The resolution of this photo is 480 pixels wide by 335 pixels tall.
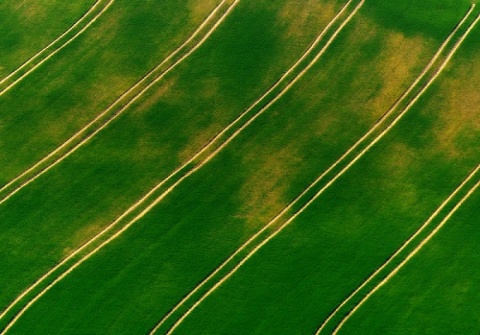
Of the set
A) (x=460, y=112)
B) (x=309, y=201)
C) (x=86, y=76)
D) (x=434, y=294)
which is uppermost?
(x=86, y=76)

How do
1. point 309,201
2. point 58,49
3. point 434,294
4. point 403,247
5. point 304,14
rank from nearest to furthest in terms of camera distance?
point 434,294
point 403,247
point 309,201
point 58,49
point 304,14

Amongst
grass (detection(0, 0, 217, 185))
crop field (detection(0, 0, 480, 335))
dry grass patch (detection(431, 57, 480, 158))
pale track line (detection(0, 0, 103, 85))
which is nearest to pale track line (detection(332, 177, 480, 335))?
crop field (detection(0, 0, 480, 335))

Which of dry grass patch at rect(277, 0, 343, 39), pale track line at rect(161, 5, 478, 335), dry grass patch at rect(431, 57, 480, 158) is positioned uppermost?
dry grass patch at rect(277, 0, 343, 39)

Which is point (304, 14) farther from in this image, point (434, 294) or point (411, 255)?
point (434, 294)

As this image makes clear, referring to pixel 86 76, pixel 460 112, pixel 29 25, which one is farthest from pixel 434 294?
pixel 29 25

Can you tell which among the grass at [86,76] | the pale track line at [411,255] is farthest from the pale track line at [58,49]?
the pale track line at [411,255]

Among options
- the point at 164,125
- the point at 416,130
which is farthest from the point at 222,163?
the point at 416,130

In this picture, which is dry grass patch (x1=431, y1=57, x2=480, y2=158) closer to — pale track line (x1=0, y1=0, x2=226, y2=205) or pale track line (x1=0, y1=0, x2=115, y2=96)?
pale track line (x1=0, y1=0, x2=226, y2=205)

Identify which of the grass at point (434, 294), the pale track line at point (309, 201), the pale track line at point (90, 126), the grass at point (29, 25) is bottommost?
the grass at point (434, 294)

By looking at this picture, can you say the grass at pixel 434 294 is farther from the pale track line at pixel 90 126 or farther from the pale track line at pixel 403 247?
the pale track line at pixel 90 126
